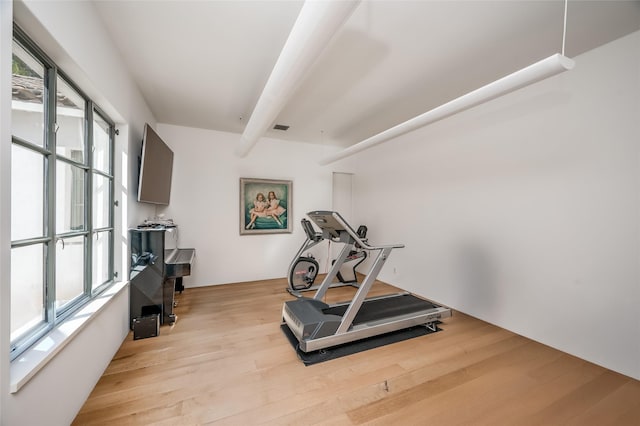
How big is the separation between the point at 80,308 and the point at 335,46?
308 centimetres

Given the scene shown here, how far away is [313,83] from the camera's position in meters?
2.90

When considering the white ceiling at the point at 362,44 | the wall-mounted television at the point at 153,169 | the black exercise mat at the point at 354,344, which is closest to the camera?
the white ceiling at the point at 362,44

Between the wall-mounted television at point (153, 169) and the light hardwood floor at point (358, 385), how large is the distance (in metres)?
Result: 1.67

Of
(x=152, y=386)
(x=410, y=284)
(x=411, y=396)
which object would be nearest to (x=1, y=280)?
(x=152, y=386)

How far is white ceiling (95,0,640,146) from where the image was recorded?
6.10 ft

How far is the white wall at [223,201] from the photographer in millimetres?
4445

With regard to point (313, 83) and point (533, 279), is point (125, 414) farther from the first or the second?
point (533, 279)

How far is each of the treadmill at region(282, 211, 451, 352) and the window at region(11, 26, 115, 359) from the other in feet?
6.25

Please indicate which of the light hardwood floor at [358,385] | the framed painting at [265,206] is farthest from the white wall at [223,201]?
the light hardwood floor at [358,385]

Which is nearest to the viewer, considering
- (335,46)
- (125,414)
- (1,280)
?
(1,280)

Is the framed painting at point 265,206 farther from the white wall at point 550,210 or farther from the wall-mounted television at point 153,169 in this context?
the white wall at point 550,210

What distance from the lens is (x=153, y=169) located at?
2.97 meters

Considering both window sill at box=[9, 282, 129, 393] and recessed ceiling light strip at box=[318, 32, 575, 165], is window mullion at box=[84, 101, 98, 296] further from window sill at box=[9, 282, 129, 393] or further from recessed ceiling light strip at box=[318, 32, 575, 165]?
recessed ceiling light strip at box=[318, 32, 575, 165]

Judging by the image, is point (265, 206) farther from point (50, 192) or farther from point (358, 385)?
point (358, 385)
